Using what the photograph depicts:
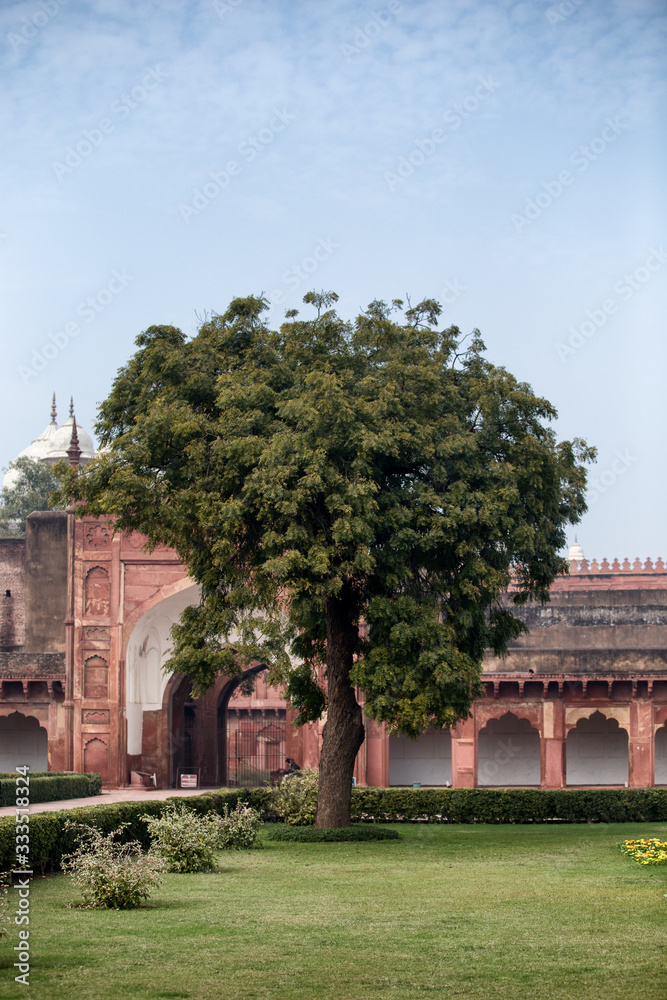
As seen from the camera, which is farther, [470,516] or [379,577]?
[379,577]

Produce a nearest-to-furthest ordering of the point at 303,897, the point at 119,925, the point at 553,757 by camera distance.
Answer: the point at 119,925 < the point at 303,897 < the point at 553,757

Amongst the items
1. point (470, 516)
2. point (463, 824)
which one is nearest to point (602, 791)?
point (463, 824)

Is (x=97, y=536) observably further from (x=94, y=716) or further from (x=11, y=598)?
(x=11, y=598)

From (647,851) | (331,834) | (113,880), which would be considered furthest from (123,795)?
(113,880)

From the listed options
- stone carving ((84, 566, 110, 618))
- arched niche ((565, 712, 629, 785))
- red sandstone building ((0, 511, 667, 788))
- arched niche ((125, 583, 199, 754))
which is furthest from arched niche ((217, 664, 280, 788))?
arched niche ((565, 712, 629, 785))

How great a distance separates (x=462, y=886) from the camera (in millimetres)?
8648

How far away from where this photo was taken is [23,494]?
36438 mm

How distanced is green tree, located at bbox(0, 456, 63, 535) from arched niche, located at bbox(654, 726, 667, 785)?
1998 cm

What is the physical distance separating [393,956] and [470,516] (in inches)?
272

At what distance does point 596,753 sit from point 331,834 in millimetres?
11758

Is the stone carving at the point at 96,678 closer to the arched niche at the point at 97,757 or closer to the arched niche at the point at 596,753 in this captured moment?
the arched niche at the point at 97,757

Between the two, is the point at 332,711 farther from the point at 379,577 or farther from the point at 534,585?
the point at 534,585

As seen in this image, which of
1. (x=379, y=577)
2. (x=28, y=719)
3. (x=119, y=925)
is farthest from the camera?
(x=28, y=719)

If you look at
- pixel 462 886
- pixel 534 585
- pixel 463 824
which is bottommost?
pixel 463 824
